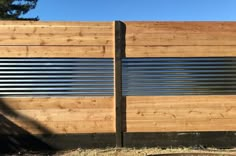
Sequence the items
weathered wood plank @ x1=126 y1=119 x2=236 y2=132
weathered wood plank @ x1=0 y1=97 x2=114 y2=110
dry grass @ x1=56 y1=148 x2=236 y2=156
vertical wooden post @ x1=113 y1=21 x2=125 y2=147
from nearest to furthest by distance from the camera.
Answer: dry grass @ x1=56 y1=148 x2=236 y2=156 < weathered wood plank @ x1=0 y1=97 x2=114 y2=110 < vertical wooden post @ x1=113 y1=21 x2=125 y2=147 < weathered wood plank @ x1=126 y1=119 x2=236 y2=132

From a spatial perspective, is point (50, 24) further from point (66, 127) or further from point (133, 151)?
point (133, 151)

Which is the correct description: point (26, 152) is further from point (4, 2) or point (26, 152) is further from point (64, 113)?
point (4, 2)

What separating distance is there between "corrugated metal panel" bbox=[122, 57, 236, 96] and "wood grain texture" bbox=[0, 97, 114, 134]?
0.67 metres

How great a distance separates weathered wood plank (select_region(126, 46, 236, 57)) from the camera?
9.83 metres

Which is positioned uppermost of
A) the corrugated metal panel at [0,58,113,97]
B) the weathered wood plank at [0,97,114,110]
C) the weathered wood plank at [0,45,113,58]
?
the weathered wood plank at [0,45,113,58]

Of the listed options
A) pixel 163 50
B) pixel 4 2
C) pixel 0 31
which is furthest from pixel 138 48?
pixel 4 2

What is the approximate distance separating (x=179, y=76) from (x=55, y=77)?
260 centimetres

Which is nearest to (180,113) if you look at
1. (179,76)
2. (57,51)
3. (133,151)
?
(179,76)

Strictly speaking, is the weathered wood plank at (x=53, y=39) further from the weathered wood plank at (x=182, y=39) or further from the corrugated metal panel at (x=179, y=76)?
the corrugated metal panel at (x=179, y=76)

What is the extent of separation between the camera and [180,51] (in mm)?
9914

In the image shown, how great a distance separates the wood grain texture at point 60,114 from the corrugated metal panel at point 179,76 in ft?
2.19

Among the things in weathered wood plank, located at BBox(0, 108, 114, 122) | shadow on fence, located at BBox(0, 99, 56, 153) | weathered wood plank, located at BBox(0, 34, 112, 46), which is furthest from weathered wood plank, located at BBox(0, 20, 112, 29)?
weathered wood plank, located at BBox(0, 108, 114, 122)

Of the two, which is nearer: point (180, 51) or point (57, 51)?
point (57, 51)

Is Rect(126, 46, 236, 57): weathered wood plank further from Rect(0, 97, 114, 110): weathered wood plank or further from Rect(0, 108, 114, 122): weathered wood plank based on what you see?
Rect(0, 108, 114, 122): weathered wood plank
